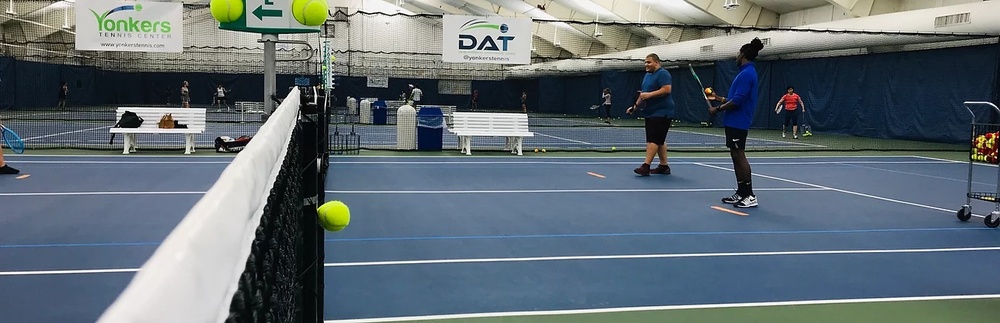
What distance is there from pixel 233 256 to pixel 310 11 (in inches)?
215

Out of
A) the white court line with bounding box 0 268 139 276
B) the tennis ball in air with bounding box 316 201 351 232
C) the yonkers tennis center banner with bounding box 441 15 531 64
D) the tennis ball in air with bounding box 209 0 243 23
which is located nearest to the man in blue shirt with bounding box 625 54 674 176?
the yonkers tennis center banner with bounding box 441 15 531 64

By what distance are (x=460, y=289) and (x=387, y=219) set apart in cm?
231

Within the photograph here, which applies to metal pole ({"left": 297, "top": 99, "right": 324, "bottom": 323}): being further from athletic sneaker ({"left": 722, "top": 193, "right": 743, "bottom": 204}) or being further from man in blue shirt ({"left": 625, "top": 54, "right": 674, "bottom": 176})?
man in blue shirt ({"left": 625, "top": 54, "right": 674, "bottom": 176})

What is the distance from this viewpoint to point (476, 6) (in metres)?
33.8

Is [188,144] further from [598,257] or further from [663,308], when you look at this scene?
[663,308]

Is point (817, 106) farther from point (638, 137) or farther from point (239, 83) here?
point (239, 83)

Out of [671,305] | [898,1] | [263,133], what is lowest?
[671,305]

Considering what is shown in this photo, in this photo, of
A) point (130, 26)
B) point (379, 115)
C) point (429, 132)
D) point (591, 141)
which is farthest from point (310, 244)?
point (379, 115)

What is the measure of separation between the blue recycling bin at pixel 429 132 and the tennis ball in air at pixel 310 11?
685 centimetres

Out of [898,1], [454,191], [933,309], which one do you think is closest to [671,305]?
[933,309]

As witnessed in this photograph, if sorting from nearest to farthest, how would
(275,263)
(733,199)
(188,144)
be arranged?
(275,263), (733,199), (188,144)

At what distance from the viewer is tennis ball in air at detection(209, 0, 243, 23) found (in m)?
6.75

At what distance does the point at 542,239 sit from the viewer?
5758 mm

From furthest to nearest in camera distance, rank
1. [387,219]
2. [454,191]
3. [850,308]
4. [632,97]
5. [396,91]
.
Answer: [396,91]
[632,97]
[454,191]
[387,219]
[850,308]
